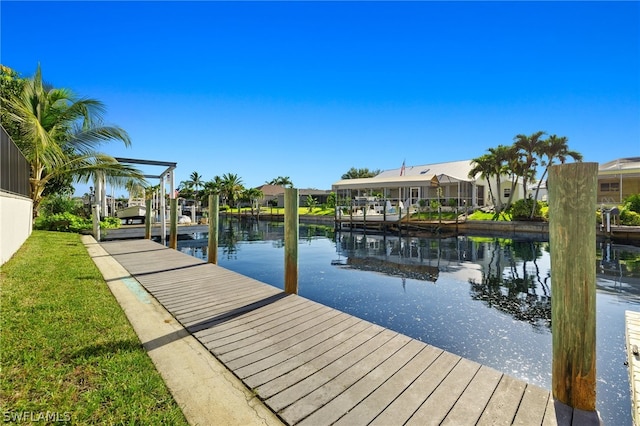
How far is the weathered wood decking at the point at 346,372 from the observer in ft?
8.18

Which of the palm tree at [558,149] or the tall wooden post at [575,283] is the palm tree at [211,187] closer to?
the palm tree at [558,149]

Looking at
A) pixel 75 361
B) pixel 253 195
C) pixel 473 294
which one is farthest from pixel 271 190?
pixel 75 361

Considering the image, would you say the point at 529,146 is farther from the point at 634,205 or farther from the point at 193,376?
the point at 193,376

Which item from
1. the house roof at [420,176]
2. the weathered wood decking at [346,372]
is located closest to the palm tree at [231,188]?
the house roof at [420,176]

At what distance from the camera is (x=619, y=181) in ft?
88.4

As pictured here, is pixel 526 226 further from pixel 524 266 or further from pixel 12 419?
pixel 12 419

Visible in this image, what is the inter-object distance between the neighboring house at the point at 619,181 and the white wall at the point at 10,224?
33.5m

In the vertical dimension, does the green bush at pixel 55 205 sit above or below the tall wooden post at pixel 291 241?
above

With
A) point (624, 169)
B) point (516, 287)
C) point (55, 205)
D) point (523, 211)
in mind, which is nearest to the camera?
point (516, 287)

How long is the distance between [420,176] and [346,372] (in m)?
31.6

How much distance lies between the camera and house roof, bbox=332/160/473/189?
96.4ft

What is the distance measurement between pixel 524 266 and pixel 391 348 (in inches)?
443

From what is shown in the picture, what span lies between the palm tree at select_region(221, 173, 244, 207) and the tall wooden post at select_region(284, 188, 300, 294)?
164 feet

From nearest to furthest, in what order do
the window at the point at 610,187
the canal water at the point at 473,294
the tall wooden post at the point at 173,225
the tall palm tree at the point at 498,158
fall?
the canal water at the point at 473,294, the tall wooden post at the point at 173,225, the tall palm tree at the point at 498,158, the window at the point at 610,187
